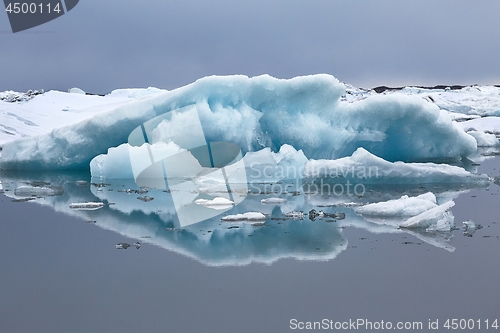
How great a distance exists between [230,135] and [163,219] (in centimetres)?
289

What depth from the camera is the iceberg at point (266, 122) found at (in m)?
7.60

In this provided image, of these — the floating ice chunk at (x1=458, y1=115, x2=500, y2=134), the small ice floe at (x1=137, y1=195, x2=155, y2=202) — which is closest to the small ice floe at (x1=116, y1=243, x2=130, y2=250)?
the small ice floe at (x1=137, y1=195, x2=155, y2=202)

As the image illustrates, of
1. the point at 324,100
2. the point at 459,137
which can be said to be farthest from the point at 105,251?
the point at 459,137

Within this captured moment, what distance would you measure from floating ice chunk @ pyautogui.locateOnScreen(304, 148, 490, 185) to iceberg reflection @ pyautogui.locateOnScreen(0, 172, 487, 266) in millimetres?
452

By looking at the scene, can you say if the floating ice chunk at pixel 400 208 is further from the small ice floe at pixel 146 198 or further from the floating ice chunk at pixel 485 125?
the floating ice chunk at pixel 485 125

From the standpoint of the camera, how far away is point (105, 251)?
3.92 meters

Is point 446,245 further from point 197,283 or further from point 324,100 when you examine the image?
point 324,100

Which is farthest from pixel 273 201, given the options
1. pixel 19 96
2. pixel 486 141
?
pixel 19 96

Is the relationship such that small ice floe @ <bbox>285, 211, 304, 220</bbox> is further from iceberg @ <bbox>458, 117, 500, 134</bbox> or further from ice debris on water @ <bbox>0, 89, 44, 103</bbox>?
ice debris on water @ <bbox>0, 89, 44, 103</bbox>

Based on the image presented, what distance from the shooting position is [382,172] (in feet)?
22.9

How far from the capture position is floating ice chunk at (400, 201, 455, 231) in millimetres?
4391

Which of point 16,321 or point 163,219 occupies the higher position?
point 16,321

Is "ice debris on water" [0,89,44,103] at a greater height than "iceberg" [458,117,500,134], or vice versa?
"ice debris on water" [0,89,44,103]

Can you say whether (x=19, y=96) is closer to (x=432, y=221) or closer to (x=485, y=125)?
(x=485, y=125)
